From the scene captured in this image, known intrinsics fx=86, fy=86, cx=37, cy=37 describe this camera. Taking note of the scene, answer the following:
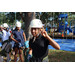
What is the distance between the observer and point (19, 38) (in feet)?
10.9

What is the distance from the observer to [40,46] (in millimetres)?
1721

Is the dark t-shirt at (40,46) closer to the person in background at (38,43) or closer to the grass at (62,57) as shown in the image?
the person in background at (38,43)

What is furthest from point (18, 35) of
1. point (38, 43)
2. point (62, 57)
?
point (62, 57)

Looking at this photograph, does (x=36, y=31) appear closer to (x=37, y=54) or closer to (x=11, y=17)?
(x=37, y=54)

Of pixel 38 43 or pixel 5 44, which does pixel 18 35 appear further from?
pixel 38 43

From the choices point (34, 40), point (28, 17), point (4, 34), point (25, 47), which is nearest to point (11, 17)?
point (28, 17)

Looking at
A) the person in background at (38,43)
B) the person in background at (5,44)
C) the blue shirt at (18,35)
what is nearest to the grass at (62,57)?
the blue shirt at (18,35)

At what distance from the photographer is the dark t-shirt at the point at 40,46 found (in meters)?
1.71

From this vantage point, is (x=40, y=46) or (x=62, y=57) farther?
(x=62, y=57)

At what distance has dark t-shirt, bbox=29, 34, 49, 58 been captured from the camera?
171cm

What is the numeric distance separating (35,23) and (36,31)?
0.16 m

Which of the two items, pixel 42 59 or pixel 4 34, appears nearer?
pixel 42 59

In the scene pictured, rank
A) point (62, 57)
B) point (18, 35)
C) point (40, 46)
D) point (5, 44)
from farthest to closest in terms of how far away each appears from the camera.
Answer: point (62, 57)
point (5, 44)
point (18, 35)
point (40, 46)

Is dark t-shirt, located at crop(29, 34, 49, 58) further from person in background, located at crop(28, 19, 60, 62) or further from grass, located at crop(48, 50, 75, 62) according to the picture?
grass, located at crop(48, 50, 75, 62)
